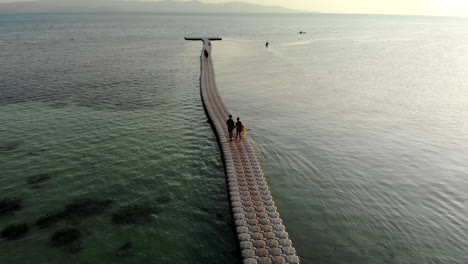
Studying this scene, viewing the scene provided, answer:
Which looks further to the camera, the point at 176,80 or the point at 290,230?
the point at 176,80

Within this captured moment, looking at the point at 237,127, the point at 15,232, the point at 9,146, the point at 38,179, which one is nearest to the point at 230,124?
the point at 237,127

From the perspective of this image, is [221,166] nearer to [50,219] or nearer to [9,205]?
[50,219]

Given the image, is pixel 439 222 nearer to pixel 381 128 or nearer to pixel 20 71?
pixel 381 128

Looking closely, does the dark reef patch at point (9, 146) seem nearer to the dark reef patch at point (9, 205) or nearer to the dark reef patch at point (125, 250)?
the dark reef patch at point (9, 205)

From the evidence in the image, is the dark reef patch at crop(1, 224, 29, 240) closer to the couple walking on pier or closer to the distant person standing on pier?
the couple walking on pier

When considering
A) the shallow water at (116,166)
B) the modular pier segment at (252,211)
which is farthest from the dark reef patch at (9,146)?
the modular pier segment at (252,211)

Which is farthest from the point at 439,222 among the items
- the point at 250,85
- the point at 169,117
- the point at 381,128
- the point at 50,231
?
the point at 250,85

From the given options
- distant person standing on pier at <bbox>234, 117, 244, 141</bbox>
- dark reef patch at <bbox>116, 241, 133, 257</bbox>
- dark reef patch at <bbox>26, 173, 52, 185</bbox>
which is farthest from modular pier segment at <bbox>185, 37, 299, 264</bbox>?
dark reef patch at <bbox>26, 173, 52, 185</bbox>
